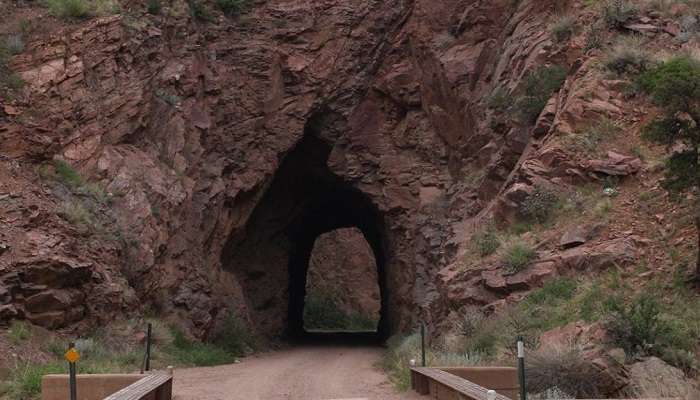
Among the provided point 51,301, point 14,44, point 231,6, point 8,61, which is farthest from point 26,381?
point 231,6

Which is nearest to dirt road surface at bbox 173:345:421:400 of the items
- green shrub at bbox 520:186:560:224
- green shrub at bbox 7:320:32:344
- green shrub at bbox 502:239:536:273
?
green shrub at bbox 7:320:32:344

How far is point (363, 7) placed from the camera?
93.2 feet

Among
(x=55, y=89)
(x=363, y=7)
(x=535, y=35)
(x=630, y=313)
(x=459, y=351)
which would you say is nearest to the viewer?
(x=630, y=313)

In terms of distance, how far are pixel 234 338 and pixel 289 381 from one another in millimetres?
9204

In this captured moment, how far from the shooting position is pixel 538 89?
2047cm

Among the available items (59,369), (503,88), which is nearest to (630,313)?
(59,369)

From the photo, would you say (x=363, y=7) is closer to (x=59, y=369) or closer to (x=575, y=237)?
(x=575, y=237)

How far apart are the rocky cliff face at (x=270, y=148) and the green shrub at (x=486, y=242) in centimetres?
68

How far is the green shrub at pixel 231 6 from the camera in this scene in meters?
27.9

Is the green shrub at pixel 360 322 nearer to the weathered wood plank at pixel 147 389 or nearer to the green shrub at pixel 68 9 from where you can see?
the green shrub at pixel 68 9

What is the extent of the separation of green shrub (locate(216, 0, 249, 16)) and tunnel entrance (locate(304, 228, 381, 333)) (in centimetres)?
3290

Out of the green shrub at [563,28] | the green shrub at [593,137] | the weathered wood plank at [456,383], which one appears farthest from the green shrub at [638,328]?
the green shrub at [563,28]

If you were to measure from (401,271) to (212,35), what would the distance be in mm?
10683

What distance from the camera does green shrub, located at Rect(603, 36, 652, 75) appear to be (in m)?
18.2
